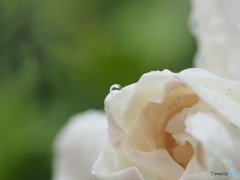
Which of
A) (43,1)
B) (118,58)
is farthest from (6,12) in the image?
(118,58)

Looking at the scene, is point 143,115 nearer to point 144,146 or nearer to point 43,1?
point 144,146

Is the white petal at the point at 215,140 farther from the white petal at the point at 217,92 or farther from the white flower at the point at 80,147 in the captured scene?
the white flower at the point at 80,147

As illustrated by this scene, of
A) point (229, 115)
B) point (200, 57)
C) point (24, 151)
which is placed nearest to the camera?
point (229, 115)

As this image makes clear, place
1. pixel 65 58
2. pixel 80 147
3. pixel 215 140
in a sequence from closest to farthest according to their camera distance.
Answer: pixel 215 140, pixel 80 147, pixel 65 58

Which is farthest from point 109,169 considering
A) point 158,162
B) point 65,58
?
point 65,58

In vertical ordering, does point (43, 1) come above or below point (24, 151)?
above

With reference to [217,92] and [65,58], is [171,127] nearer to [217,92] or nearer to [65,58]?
[217,92]

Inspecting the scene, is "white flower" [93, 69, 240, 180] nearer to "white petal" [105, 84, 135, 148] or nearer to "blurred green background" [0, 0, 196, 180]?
"white petal" [105, 84, 135, 148]
